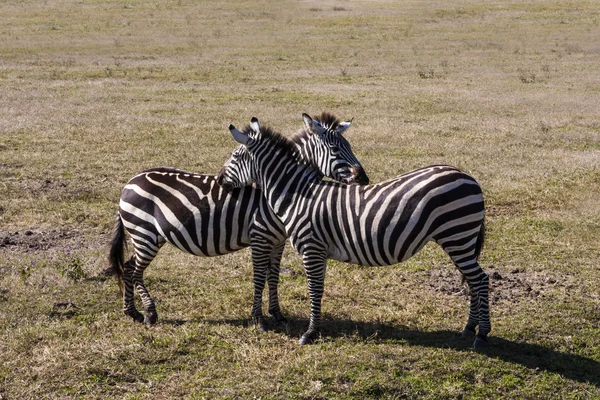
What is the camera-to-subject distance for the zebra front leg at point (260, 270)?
26.1ft

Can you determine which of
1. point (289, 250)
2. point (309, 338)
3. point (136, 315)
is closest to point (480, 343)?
point (309, 338)

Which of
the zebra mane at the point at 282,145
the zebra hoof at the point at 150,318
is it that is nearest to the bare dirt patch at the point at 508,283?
the zebra mane at the point at 282,145

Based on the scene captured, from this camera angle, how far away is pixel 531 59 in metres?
32.8

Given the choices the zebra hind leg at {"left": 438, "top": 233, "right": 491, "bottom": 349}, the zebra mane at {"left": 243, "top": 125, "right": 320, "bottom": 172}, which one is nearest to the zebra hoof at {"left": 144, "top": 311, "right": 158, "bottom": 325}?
the zebra mane at {"left": 243, "top": 125, "right": 320, "bottom": 172}

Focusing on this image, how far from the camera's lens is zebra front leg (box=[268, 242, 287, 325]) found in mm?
8219

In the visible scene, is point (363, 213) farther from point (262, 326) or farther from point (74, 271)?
point (74, 271)

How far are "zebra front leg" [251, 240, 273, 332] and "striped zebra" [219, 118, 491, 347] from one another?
42 mm

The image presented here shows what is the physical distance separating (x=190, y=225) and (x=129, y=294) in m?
1.07

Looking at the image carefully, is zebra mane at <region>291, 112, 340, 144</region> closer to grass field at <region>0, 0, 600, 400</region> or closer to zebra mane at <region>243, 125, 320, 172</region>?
zebra mane at <region>243, 125, 320, 172</region>

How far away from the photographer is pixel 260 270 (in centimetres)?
805

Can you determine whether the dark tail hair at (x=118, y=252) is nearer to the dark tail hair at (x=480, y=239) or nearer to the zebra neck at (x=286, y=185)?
the zebra neck at (x=286, y=185)

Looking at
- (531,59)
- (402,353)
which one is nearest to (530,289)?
(402,353)

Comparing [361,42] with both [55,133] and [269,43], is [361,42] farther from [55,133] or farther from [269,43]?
[55,133]

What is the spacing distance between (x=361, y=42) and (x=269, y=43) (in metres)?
4.62
